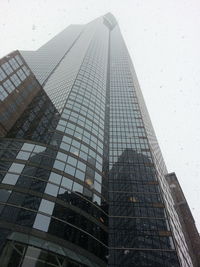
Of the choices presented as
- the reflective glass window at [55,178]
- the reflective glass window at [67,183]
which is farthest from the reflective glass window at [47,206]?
the reflective glass window at [67,183]

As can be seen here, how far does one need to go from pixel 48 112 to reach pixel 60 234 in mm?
27706

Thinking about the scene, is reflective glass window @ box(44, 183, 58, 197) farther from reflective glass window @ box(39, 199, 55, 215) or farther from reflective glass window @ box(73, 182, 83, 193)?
reflective glass window @ box(73, 182, 83, 193)

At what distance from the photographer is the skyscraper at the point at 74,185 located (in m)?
24.1

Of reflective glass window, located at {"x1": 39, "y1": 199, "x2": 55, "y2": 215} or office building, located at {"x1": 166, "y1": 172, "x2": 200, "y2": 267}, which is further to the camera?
office building, located at {"x1": 166, "y1": 172, "x2": 200, "y2": 267}

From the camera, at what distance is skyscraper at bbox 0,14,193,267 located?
79.0 ft

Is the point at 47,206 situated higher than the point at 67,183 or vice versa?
the point at 67,183

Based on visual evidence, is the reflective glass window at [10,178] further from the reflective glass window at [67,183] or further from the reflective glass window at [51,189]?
the reflective glass window at [67,183]

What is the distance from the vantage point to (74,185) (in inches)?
1229

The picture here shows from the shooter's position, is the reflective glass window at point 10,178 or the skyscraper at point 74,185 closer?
the skyscraper at point 74,185

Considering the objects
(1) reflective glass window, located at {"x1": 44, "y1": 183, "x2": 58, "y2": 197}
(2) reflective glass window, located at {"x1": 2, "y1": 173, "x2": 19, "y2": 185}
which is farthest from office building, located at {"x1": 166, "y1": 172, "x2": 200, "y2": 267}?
(2) reflective glass window, located at {"x1": 2, "y1": 173, "x2": 19, "y2": 185}

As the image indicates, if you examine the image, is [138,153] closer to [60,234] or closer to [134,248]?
[134,248]

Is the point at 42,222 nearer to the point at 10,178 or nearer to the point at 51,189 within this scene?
the point at 51,189

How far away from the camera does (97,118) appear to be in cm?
5131

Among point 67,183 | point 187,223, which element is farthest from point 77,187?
point 187,223
